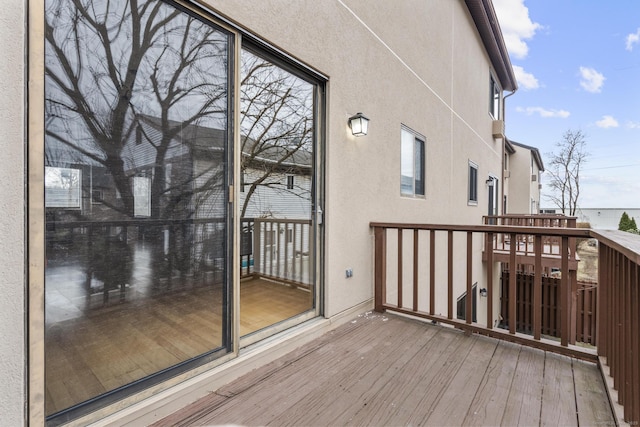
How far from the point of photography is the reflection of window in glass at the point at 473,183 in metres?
7.33

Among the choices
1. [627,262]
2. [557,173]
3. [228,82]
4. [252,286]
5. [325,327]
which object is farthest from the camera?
[557,173]

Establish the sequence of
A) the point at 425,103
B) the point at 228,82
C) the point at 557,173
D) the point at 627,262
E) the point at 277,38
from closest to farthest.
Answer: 1. the point at 627,262
2. the point at 228,82
3. the point at 277,38
4. the point at 425,103
5. the point at 557,173

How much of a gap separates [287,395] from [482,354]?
1520 mm

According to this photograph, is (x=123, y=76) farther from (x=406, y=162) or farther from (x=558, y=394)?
(x=406, y=162)

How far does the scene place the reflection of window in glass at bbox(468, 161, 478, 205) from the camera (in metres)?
7.33

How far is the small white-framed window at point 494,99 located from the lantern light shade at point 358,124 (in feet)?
26.1

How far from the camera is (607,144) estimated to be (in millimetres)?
24547

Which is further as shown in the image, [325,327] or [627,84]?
[627,84]

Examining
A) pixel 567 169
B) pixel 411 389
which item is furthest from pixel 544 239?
pixel 567 169

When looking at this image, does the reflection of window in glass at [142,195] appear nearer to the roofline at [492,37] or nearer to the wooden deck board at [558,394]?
the wooden deck board at [558,394]

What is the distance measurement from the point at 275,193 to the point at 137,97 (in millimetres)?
1095

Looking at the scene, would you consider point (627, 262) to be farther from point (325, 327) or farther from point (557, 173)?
point (557, 173)
